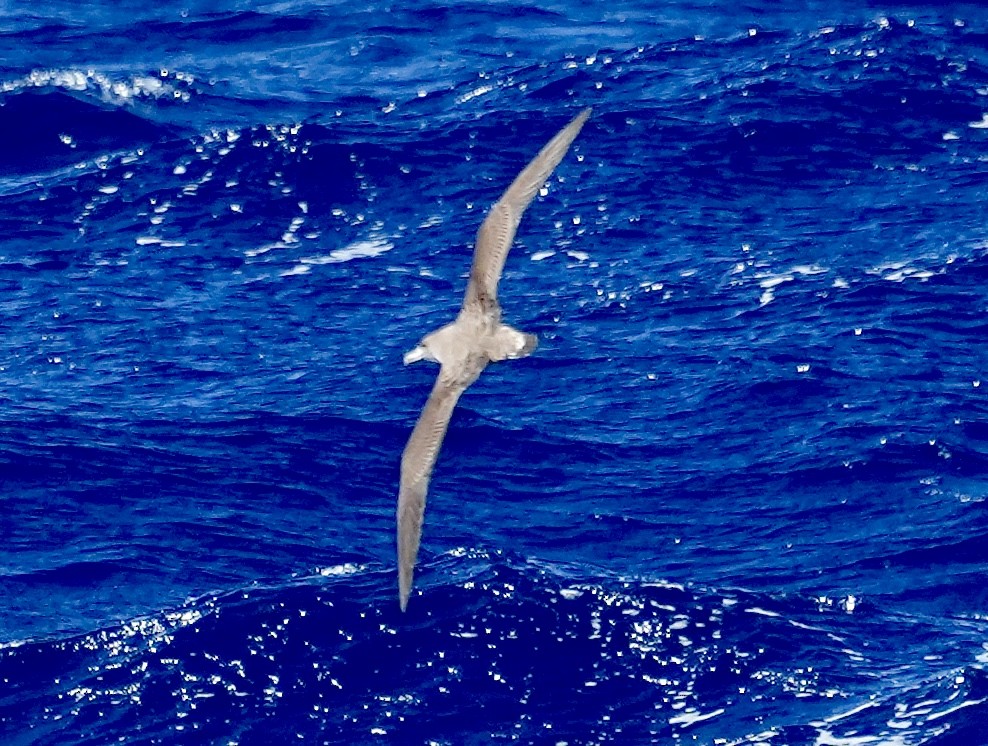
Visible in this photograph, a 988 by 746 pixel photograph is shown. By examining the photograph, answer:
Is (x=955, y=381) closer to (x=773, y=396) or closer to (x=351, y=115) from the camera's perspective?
(x=773, y=396)

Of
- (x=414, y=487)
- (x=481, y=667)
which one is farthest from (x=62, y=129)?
(x=414, y=487)

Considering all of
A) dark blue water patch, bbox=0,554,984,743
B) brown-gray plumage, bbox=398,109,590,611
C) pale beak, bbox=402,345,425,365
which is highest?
brown-gray plumage, bbox=398,109,590,611

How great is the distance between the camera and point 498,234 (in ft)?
54.0

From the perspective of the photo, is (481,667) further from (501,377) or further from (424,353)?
(501,377)

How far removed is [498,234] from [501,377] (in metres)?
6.97

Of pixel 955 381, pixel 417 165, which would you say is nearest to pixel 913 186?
pixel 955 381

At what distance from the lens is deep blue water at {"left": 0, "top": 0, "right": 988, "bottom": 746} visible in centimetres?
1886

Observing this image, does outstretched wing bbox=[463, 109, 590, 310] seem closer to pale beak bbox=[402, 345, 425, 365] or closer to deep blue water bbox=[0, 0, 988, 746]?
pale beak bbox=[402, 345, 425, 365]

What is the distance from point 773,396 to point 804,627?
13.2 feet

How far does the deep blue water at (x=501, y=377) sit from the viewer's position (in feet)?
61.9

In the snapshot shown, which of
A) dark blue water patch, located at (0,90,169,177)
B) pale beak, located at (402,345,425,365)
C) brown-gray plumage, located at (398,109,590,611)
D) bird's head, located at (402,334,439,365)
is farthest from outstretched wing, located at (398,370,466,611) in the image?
dark blue water patch, located at (0,90,169,177)

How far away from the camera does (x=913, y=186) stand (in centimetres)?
2606

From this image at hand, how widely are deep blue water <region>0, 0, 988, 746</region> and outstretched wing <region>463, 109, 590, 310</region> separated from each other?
4130 millimetres

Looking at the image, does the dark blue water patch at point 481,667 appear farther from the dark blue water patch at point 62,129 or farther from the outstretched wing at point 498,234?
the dark blue water patch at point 62,129
